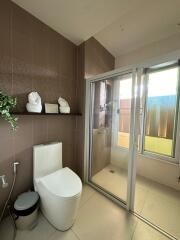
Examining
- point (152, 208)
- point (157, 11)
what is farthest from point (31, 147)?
point (157, 11)

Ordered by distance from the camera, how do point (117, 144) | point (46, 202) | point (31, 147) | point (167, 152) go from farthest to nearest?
point (117, 144), point (167, 152), point (31, 147), point (46, 202)

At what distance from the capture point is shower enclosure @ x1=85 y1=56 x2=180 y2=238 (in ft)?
6.01

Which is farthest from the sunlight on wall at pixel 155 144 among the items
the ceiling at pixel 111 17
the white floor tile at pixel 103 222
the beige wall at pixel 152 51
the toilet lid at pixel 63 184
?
the ceiling at pixel 111 17

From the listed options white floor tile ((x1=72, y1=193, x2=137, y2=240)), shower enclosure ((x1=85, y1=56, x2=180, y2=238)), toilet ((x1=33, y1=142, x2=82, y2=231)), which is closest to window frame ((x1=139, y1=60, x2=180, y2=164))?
shower enclosure ((x1=85, y1=56, x2=180, y2=238))

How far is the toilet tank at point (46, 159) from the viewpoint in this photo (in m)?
1.55

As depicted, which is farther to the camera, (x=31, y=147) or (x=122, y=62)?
(x=122, y=62)

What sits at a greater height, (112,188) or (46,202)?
(46,202)

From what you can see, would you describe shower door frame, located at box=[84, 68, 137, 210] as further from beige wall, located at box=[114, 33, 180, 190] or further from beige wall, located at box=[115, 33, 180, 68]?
beige wall, located at box=[114, 33, 180, 190]

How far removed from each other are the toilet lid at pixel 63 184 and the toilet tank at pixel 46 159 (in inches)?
6.1

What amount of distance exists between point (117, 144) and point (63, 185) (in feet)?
4.73

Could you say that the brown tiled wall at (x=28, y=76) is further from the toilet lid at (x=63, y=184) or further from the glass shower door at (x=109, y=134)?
the glass shower door at (x=109, y=134)

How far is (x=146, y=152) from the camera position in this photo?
2.37m

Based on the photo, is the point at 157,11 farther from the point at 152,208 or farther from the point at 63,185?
the point at 152,208

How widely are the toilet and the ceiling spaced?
164 cm
